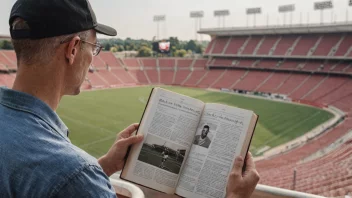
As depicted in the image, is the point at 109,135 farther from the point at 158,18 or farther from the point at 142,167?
the point at 158,18

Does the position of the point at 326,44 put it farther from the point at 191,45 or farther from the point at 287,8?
the point at 191,45

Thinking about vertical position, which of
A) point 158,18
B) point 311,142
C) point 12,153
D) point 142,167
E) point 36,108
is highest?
point 158,18

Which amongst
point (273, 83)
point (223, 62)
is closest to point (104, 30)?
point (273, 83)

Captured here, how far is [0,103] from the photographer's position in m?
1.07

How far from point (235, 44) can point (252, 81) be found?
23.4 ft

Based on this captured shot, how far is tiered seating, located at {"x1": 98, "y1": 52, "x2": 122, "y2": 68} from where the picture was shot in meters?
37.1

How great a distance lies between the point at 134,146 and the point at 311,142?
1412 centimetres

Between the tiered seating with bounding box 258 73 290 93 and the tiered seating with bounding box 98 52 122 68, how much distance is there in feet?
54.2

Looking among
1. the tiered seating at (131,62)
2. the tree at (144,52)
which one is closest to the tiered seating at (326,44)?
the tiered seating at (131,62)

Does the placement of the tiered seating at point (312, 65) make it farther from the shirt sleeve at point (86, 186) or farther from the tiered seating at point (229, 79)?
the shirt sleeve at point (86, 186)

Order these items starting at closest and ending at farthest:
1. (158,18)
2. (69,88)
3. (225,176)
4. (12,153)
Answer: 1. (12,153)
2. (69,88)
3. (225,176)
4. (158,18)

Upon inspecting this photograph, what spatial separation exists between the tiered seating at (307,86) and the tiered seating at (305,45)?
2.96 m

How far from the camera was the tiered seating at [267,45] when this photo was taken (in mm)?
32219

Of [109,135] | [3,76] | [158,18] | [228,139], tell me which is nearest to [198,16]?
[158,18]
